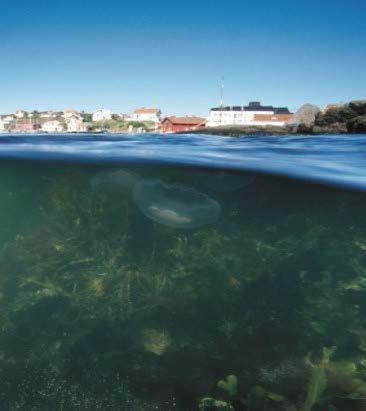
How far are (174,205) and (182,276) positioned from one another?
2108 mm

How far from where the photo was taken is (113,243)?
26.1 feet

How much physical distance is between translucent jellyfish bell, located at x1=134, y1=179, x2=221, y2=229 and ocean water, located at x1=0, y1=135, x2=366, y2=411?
0.12 feet

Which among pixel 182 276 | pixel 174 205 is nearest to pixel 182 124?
pixel 174 205

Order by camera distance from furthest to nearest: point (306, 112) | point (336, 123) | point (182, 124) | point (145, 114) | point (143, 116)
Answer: point (145, 114) < point (143, 116) < point (182, 124) < point (306, 112) < point (336, 123)

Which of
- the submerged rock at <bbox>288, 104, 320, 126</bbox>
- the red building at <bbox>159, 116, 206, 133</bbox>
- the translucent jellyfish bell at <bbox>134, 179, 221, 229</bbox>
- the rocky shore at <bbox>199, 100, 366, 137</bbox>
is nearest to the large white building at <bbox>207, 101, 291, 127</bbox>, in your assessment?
the red building at <bbox>159, 116, 206, 133</bbox>

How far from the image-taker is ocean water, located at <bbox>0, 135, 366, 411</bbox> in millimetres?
5324

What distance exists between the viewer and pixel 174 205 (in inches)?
332

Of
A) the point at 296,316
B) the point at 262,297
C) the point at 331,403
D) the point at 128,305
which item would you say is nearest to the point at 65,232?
the point at 128,305

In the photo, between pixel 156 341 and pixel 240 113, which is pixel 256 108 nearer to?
pixel 240 113

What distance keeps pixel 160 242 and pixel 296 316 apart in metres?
3.42

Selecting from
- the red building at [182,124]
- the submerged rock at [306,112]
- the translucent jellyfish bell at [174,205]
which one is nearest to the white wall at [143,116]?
the red building at [182,124]

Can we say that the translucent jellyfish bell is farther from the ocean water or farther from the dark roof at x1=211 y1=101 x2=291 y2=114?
the dark roof at x1=211 y1=101 x2=291 y2=114

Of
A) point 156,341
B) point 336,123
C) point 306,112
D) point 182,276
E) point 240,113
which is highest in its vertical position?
point 240,113

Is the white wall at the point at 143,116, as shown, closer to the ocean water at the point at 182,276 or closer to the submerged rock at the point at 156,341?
the ocean water at the point at 182,276
